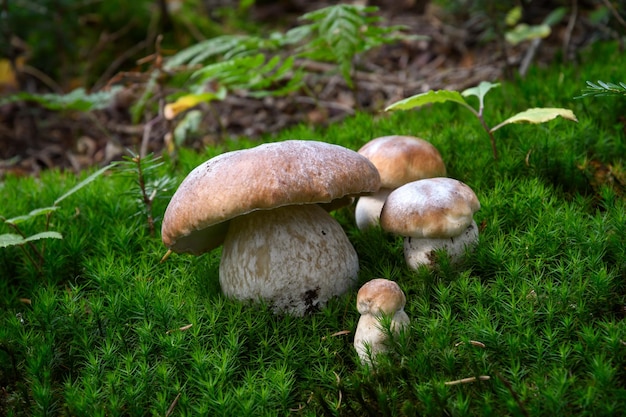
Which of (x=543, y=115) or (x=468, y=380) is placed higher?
(x=543, y=115)

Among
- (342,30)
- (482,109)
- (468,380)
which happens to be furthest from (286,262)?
(342,30)

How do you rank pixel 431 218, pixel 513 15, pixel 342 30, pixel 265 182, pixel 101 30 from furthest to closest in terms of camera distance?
1. pixel 101 30
2. pixel 513 15
3. pixel 342 30
4. pixel 431 218
5. pixel 265 182

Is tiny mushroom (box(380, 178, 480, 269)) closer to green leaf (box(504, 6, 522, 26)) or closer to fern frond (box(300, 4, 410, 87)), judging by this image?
fern frond (box(300, 4, 410, 87))

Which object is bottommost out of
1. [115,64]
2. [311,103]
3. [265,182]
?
[311,103]

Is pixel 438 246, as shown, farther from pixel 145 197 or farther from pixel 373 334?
pixel 145 197

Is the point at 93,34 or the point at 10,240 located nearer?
the point at 10,240

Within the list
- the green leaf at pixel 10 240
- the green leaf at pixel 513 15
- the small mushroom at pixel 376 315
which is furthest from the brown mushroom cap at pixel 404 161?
the green leaf at pixel 513 15
